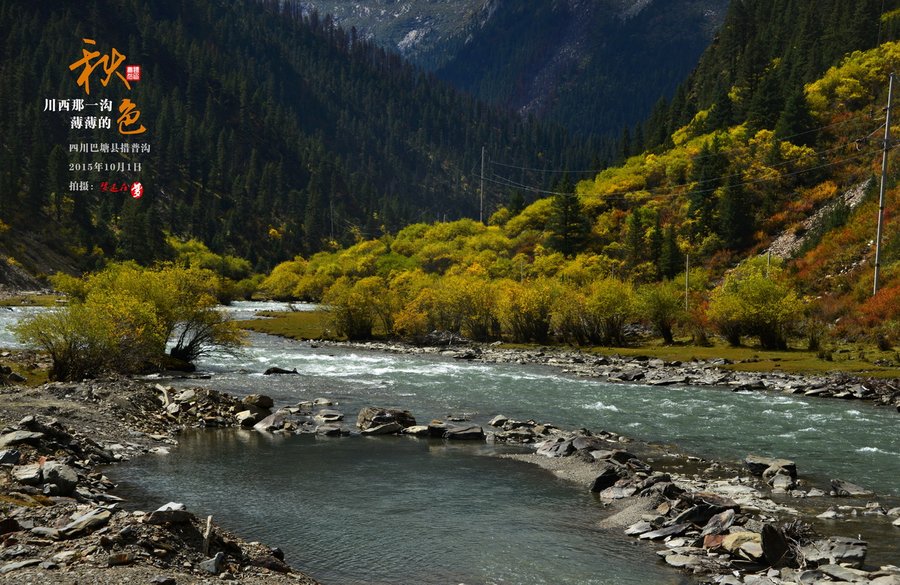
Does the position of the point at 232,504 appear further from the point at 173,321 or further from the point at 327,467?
the point at 173,321

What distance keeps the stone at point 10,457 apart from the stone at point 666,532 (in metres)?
18.2

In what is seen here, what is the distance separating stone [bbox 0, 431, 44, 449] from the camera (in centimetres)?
2148

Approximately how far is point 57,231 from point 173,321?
118889 mm

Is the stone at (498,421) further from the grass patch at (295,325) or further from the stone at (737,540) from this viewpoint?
the grass patch at (295,325)

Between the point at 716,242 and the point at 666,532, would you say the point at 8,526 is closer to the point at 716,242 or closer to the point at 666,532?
the point at 666,532

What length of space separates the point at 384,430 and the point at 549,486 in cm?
1085

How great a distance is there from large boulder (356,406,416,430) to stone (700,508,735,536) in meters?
17.6

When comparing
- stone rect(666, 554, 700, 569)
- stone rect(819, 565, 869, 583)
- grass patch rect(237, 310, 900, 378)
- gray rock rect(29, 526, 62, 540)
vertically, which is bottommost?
stone rect(666, 554, 700, 569)

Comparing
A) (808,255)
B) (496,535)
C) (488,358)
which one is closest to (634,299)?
(488,358)

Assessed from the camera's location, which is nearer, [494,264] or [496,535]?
[496,535]

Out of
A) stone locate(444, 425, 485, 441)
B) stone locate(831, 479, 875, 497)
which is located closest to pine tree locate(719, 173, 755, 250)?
stone locate(444, 425, 485, 441)

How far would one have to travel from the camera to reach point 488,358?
221 feet

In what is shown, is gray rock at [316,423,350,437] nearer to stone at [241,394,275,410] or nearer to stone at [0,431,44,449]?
stone at [241,394,275,410]

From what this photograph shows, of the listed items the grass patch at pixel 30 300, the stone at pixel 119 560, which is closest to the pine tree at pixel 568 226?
the grass patch at pixel 30 300
